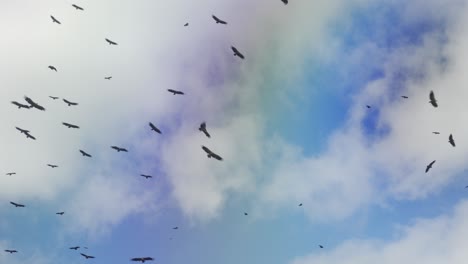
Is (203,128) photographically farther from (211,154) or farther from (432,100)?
(432,100)

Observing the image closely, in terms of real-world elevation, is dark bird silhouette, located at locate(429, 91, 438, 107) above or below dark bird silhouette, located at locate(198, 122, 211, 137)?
above

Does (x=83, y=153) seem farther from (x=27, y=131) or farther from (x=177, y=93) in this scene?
(x=177, y=93)

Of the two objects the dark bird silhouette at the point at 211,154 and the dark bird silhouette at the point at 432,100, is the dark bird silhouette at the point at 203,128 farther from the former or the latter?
the dark bird silhouette at the point at 432,100

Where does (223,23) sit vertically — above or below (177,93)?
above

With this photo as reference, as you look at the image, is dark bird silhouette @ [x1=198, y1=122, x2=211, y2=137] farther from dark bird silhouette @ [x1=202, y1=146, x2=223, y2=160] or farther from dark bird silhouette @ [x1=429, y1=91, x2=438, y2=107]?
dark bird silhouette @ [x1=429, y1=91, x2=438, y2=107]

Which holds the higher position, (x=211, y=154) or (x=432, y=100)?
(x=432, y=100)

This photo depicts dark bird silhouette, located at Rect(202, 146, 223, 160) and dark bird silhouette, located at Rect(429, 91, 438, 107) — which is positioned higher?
dark bird silhouette, located at Rect(429, 91, 438, 107)

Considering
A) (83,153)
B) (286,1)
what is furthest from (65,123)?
(286,1)

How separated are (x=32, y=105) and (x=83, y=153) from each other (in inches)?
417

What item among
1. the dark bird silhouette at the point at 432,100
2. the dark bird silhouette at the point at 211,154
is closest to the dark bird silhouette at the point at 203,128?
the dark bird silhouette at the point at 211,154

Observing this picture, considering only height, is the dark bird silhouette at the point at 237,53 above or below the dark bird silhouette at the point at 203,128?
above

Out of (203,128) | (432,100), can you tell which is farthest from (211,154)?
(432,100)

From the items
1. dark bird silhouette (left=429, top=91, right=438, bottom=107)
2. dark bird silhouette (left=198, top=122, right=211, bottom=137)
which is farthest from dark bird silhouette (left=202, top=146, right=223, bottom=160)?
dark bird silhouette (left=429, top=91, right=438, bottom=107)

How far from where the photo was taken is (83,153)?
7781cm
